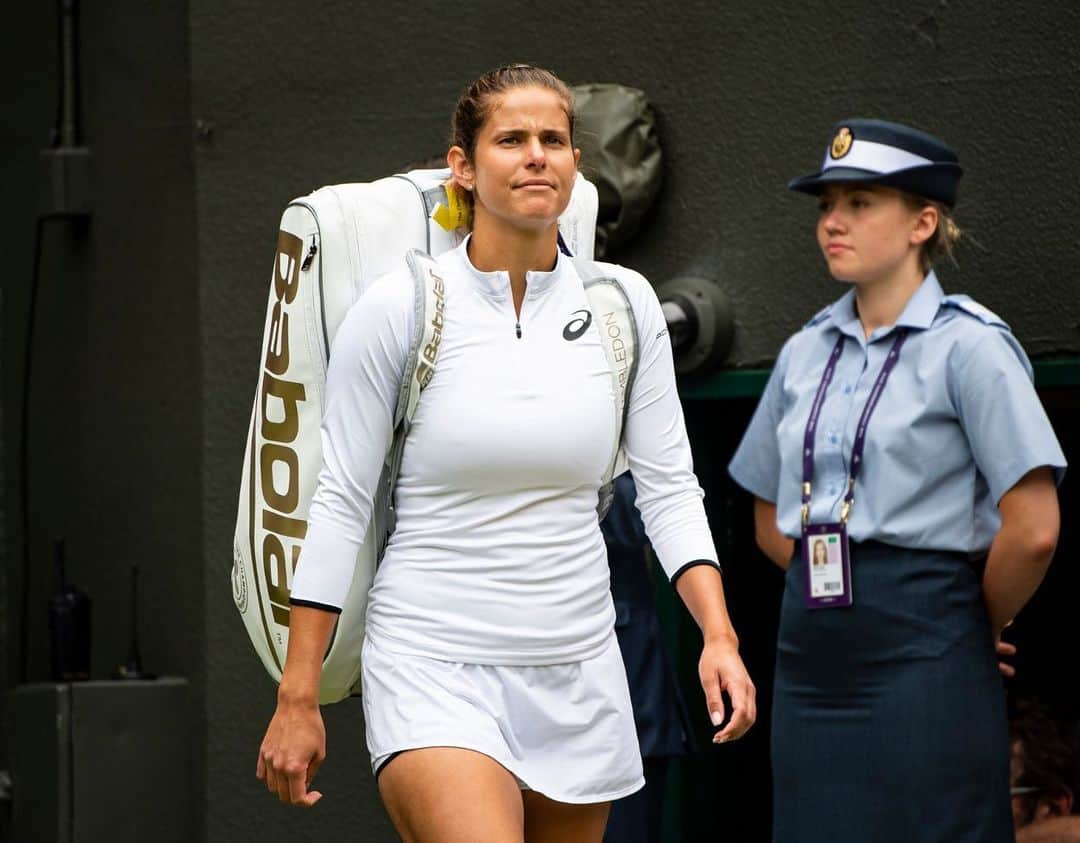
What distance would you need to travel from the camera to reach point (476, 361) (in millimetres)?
3936

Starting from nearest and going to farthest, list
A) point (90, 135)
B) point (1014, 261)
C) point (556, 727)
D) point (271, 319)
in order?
point (556, 727), point (271, 319), point (1014, 261), point (90, 135)

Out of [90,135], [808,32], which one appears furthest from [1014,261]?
[90,135]

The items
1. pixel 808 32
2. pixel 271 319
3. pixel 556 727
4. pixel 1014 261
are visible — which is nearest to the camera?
pixel 556 727

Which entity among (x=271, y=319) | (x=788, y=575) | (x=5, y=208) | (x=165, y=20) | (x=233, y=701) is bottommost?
(x=233, y=701)

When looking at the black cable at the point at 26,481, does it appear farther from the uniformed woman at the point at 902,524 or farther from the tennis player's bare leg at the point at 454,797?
the tennis player's bare leg at the point at 454,797

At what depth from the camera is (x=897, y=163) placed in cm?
509

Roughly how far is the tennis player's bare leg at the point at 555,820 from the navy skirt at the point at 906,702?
4.01ft

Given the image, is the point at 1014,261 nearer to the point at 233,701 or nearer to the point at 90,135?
the point at 233,701

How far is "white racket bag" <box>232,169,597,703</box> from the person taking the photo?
4.10 m

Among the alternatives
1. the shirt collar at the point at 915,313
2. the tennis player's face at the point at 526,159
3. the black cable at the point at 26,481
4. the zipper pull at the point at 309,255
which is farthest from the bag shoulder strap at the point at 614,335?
the black cable at the point at 26,481

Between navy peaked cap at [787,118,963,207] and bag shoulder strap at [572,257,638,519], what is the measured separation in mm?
1129

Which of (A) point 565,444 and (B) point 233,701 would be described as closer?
(A) point 565,444

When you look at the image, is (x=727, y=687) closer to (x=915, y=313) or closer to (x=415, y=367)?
(x=415, y=367)

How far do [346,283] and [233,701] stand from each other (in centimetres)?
353
